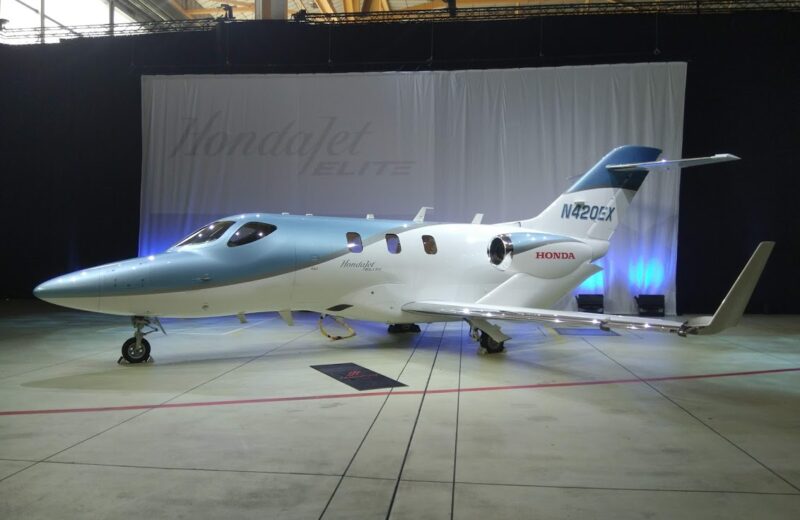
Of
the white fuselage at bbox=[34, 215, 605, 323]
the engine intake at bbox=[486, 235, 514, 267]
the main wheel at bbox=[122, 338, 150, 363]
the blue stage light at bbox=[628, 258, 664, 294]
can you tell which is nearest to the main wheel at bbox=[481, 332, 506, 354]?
the white fuselage at bbox=[34, 215, 605, 323]

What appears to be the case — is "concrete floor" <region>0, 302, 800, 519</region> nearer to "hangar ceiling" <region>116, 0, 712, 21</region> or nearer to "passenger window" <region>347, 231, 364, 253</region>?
"passenger window" <region>347, 231, 364, 253</region>

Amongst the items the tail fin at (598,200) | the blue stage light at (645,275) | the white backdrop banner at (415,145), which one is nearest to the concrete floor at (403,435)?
the tail fin at (598,200)

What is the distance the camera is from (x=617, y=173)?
1243 cm

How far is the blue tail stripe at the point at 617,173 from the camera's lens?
40.5 ft

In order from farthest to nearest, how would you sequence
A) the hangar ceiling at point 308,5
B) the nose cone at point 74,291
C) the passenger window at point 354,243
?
the hangar ceiling at point 308,5
the passenger window at point 354,243
the nose cone at point 74,291

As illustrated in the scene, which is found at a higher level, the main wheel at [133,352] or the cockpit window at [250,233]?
the cockpit window at [250,233]

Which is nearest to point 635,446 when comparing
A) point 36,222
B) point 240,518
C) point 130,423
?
point 240,518

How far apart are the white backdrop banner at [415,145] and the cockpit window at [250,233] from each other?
23.2ft

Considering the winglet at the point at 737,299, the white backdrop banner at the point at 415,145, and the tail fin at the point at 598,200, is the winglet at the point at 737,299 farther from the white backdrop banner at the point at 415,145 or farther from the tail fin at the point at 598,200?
the white backdrop banner at the point at 415,145

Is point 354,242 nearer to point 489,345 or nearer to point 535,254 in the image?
point 489,345

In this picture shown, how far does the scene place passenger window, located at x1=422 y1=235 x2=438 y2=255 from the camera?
1099 centimetres

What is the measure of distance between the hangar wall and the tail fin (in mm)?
5006

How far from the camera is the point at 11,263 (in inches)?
736

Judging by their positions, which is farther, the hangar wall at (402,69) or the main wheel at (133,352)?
the hangar wall at (402,69)
